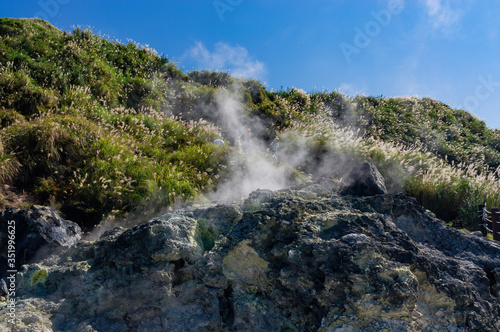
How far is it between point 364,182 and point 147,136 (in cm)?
566

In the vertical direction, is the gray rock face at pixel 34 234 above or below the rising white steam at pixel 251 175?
below

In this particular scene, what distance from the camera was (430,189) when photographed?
729 centimetres

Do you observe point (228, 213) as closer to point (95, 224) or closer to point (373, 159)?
point (95, 224)

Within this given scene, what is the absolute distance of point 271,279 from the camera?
2.11 metres

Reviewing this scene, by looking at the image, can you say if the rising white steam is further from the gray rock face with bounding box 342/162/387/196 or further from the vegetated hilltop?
the gray rock face with bounding box 342/162/387/196

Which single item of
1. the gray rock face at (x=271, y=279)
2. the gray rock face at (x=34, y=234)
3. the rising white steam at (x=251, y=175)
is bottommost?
the gray rock face at (x=271, y=279)

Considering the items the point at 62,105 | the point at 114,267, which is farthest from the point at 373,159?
the point at 62,105

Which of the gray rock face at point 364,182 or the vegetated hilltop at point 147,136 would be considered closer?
the gray rock face at point 364,182

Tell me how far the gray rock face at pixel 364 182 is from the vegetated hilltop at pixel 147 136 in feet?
10.9

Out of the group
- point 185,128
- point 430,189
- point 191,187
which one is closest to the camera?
point 191,187

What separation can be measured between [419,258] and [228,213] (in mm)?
1467

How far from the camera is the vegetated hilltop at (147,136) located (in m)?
5.64

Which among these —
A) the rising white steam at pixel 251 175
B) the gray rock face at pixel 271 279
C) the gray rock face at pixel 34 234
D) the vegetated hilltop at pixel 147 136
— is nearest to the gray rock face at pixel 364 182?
the gray rock face at pixel 271 279

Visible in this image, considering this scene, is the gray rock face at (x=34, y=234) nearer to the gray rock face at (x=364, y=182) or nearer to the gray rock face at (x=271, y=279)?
the gray rock face at (x=271, y=279)
